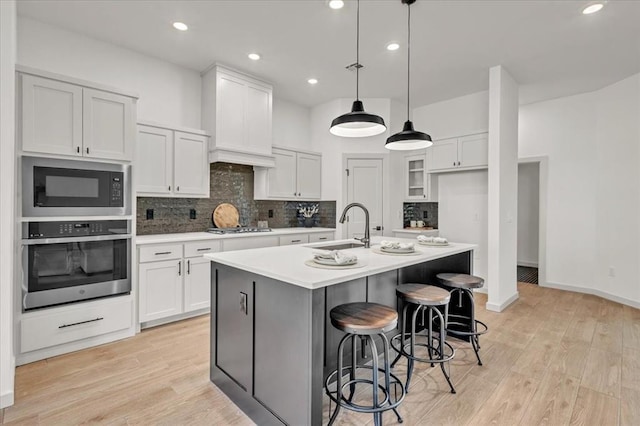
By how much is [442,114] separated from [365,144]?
1431 millimetres

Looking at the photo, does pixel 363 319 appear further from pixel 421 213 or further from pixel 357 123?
pixel 421 213

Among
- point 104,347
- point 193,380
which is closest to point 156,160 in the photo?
point 104,347

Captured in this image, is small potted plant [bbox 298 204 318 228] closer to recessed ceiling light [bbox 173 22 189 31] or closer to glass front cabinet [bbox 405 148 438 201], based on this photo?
glass front cabinet [bbox 405 148 438 201]

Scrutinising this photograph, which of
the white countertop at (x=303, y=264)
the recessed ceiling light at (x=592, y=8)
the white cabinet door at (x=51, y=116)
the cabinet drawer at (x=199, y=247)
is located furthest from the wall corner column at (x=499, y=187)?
the white cabinet door at (x=51, y=116)

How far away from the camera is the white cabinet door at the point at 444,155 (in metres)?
4.85

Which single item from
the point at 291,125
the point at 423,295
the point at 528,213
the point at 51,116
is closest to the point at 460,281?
the point at 423,295

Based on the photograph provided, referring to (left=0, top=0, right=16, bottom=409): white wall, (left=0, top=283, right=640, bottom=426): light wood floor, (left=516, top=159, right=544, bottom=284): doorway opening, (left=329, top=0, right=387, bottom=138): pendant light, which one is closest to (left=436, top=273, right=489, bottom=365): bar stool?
(left=0, top=283, right=640, bottom=426): light wood floor

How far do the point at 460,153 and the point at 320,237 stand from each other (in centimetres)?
245

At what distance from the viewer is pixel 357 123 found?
8.85ft

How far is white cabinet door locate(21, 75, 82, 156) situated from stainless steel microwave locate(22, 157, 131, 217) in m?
0.12

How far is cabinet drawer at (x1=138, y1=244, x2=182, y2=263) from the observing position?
10.4 ft

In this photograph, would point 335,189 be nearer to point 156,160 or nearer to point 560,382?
point 156,160

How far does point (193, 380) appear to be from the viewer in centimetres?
233

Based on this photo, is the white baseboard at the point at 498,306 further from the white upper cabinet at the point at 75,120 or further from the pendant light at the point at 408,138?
the white upper cabinet at the point at 75,120
